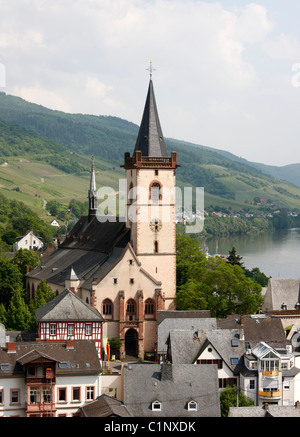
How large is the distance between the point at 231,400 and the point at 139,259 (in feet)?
89.2

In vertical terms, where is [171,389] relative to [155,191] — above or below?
below

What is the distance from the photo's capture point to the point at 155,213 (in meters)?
80.9

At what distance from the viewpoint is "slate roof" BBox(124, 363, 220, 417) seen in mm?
52312

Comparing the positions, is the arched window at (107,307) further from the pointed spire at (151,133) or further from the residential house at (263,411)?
the residential house at (263,411)

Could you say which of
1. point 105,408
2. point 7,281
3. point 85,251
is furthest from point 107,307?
point 105,408

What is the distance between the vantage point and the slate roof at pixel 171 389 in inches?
A: 2060

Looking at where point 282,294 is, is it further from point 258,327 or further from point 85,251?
point 85,251

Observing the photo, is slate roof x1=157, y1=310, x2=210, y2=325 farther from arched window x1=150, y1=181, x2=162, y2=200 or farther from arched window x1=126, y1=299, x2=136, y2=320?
arched window x1=150, y1=181, x2=162, y2=200

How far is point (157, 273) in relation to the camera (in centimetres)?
8062

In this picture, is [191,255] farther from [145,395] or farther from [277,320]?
[145,395]

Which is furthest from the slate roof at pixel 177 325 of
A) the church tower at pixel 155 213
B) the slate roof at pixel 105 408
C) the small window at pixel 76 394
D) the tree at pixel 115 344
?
the slate roof at pixel 105 408

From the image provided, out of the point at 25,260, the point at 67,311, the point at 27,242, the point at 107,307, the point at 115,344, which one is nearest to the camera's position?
the point at 67,311

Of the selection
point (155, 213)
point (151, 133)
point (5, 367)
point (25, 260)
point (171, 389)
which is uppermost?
point (151, 133)
